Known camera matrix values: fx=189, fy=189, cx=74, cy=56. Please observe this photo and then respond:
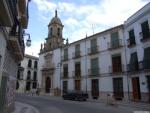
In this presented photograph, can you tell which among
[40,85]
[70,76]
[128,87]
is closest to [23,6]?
[128,87]

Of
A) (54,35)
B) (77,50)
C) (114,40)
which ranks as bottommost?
(77,50)

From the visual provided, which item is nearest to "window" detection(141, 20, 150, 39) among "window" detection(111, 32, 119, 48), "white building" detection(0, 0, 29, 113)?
"window" detection(111, 32, 119, 48)

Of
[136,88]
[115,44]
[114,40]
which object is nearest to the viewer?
[136,88]

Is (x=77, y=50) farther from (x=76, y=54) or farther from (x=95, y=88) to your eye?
(x=95, y=88)

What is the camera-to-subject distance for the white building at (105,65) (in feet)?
74.3

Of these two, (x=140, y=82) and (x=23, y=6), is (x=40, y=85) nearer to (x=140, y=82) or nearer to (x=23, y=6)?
(x=140, y=82)

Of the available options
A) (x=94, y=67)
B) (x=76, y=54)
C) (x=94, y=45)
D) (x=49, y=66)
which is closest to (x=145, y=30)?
(x=94, y=45)

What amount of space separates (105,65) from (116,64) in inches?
79.3

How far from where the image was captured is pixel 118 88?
25.5 meters

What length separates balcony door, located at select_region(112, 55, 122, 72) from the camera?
2592 centimetres

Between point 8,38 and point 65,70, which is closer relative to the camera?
point 8,38

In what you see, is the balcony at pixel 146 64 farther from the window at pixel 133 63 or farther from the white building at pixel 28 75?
the white building at pixel 28 75

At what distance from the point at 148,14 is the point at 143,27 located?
1.59 metres

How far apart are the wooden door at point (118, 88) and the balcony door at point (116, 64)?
1376mm
